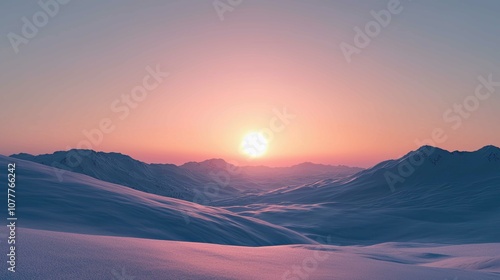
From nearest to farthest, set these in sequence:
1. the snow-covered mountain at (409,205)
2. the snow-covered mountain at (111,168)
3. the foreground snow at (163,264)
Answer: the foreground snow at (163,264) < the snow-covered mountain at (409,205) < the snow-covered mountain at (111,168)

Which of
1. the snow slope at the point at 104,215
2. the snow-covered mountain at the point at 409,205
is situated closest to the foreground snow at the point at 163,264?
the snow slope at the point at 104,215

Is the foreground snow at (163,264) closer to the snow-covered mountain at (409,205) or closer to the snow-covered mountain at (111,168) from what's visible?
the snow-covered mountain at (409,205)

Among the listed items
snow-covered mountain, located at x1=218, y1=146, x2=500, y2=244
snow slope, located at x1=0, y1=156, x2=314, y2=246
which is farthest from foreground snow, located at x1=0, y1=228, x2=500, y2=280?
snow-covered mountain, located at x1=218, y1=146, x2=500, y2=244

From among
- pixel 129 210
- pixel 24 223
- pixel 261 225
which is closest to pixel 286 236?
pixel 261 225

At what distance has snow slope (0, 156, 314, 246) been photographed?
7.79m

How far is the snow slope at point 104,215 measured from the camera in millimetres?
7793

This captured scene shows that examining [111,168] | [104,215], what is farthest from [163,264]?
[111,168]

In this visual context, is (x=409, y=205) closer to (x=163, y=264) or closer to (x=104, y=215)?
(x=104, y=215)

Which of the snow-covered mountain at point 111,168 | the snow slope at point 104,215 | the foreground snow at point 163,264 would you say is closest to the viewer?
the foreground snow at point 163,264

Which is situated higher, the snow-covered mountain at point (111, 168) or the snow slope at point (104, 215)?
the snow-covered mountain at point (111, 168)

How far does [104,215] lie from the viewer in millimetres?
8773

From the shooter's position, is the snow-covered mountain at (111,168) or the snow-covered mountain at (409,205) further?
the snow-covered mountain at (111,168)

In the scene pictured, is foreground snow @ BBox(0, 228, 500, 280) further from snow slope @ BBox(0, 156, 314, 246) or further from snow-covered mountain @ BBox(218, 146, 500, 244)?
snow-covered mountain @ BBox(218, 146, 500, 244)

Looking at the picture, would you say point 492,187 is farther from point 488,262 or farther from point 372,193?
point 488,262
